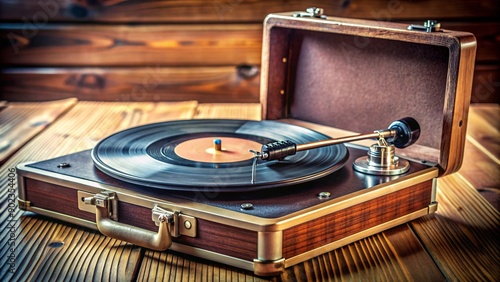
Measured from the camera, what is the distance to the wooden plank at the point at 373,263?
43.9 inches

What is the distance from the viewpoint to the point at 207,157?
54.1 inches

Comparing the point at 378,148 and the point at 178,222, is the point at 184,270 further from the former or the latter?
the point at 378,148

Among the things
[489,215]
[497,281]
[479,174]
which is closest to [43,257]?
[497,281]

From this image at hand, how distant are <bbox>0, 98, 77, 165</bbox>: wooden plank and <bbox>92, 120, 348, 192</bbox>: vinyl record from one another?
470mm

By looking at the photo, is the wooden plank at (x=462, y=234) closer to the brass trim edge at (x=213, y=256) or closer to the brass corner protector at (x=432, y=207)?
the brass corner protector at (x=432, y=207)

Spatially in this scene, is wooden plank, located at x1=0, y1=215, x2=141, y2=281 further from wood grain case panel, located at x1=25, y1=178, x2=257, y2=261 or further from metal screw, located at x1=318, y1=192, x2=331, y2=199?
metal screw, located at x1=318, y1=192, x2=331, y2=199

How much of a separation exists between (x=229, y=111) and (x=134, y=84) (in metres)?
0.47

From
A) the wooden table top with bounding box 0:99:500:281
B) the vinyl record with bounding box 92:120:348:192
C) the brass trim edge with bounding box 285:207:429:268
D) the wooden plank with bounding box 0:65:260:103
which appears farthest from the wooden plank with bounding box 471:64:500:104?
the brass trim edge with bounding box 285:207:429:268

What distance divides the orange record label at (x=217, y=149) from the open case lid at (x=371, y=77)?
30 cm

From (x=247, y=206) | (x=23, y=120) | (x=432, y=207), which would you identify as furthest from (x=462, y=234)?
(x=23, y=120)

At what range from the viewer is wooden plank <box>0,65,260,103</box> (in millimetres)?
2611

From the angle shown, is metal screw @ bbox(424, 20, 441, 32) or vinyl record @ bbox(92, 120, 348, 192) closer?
vinyl record @ bbox(92, 120, 348, 192)

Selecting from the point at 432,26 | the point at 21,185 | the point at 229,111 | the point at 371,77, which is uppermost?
the point at 432,26

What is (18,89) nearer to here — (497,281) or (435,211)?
(435,211)
